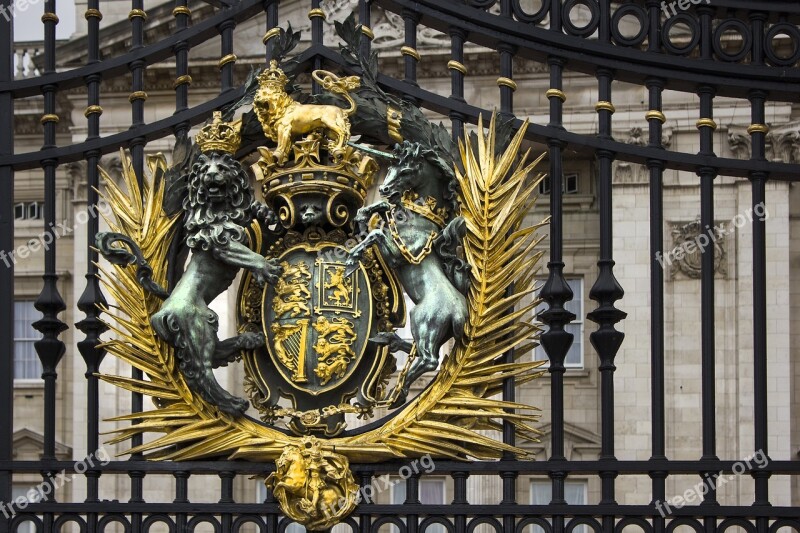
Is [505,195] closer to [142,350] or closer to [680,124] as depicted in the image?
[142,350]

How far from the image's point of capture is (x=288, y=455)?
11547 mm

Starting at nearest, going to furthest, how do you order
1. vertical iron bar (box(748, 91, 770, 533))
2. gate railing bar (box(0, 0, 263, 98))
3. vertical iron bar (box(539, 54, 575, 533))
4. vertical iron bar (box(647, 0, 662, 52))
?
vertical iron bar (box(748, 91, 770, 533)) → vertical iron bar (box(539, 54, 575, 533)) → vertical iron bar (box(647, 0, 662, 52)) → gate railing bar (box(0, 0, 263, 98))

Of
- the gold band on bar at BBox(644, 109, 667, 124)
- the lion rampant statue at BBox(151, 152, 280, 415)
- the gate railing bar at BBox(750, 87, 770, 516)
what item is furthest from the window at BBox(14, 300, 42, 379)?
the gate railing bar at BBox(750, 87, 770, 516)

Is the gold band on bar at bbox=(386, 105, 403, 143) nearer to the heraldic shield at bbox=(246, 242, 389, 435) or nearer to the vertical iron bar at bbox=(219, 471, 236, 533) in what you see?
the heraldic shield at bbox=(246, 242, 389, 435)

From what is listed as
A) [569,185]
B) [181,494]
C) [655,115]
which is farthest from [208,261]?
[569,185]

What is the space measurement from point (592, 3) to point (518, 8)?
0.49 metres

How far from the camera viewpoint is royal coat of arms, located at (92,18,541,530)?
1153 centimetres

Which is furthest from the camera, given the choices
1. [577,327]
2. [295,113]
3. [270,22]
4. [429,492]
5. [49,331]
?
[577,327]

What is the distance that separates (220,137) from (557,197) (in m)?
2.27

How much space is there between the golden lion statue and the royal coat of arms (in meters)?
0.01

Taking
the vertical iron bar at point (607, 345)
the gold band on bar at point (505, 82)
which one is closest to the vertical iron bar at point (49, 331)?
the gold band on bar at point (505, 82)

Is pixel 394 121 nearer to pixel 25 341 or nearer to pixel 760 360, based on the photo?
pixel 760 360

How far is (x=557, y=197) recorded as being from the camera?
38.1 ft

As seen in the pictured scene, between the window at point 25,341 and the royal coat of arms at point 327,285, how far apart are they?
711 inches
